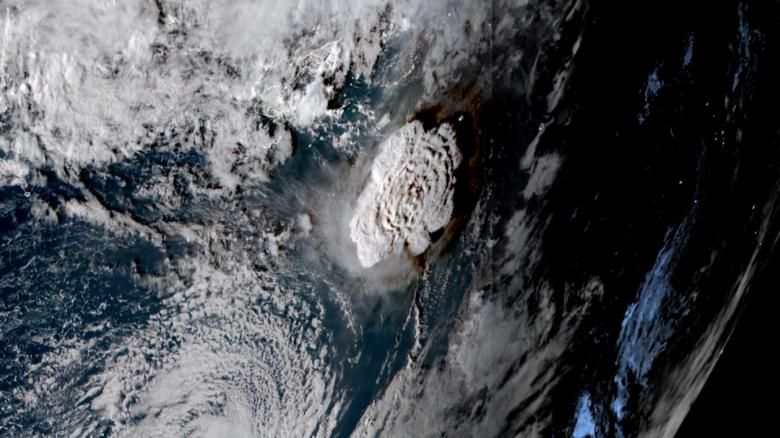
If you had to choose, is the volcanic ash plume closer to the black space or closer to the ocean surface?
the ocean surface

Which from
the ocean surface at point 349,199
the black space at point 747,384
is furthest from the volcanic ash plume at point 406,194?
the black space at point 747,384

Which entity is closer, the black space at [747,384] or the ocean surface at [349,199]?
the ocean surface at [349,199]

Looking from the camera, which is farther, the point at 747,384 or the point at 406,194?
the point at 747,384

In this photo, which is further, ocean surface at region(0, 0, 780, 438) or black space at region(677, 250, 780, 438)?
black space at region(677, 250, 780, 438)

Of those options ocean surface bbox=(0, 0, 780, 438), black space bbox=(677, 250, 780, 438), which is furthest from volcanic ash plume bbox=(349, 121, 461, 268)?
black space bbox=(677, 250, 780, 438)

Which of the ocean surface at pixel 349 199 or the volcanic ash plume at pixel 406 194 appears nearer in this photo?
the ocean surface at pixel 349 199

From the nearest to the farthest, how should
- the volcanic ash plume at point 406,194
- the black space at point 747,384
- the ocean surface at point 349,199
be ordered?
the ocean surface at point 349,199
the volcanic ash plume at point 406,194
the black space at point 747,384

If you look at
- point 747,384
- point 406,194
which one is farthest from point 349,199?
point 747,384

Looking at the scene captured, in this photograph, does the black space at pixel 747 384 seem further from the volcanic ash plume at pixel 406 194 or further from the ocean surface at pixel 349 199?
the volcanic ash plume at pixel 406 194

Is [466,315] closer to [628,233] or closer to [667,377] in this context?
[628,233]

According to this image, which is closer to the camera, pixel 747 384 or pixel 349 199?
pixel 349 199

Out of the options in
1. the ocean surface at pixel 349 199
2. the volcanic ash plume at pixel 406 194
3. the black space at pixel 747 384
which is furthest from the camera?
the black space at pixel 747 384

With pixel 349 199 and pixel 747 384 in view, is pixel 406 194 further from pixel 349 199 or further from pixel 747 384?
pixel 747 384
